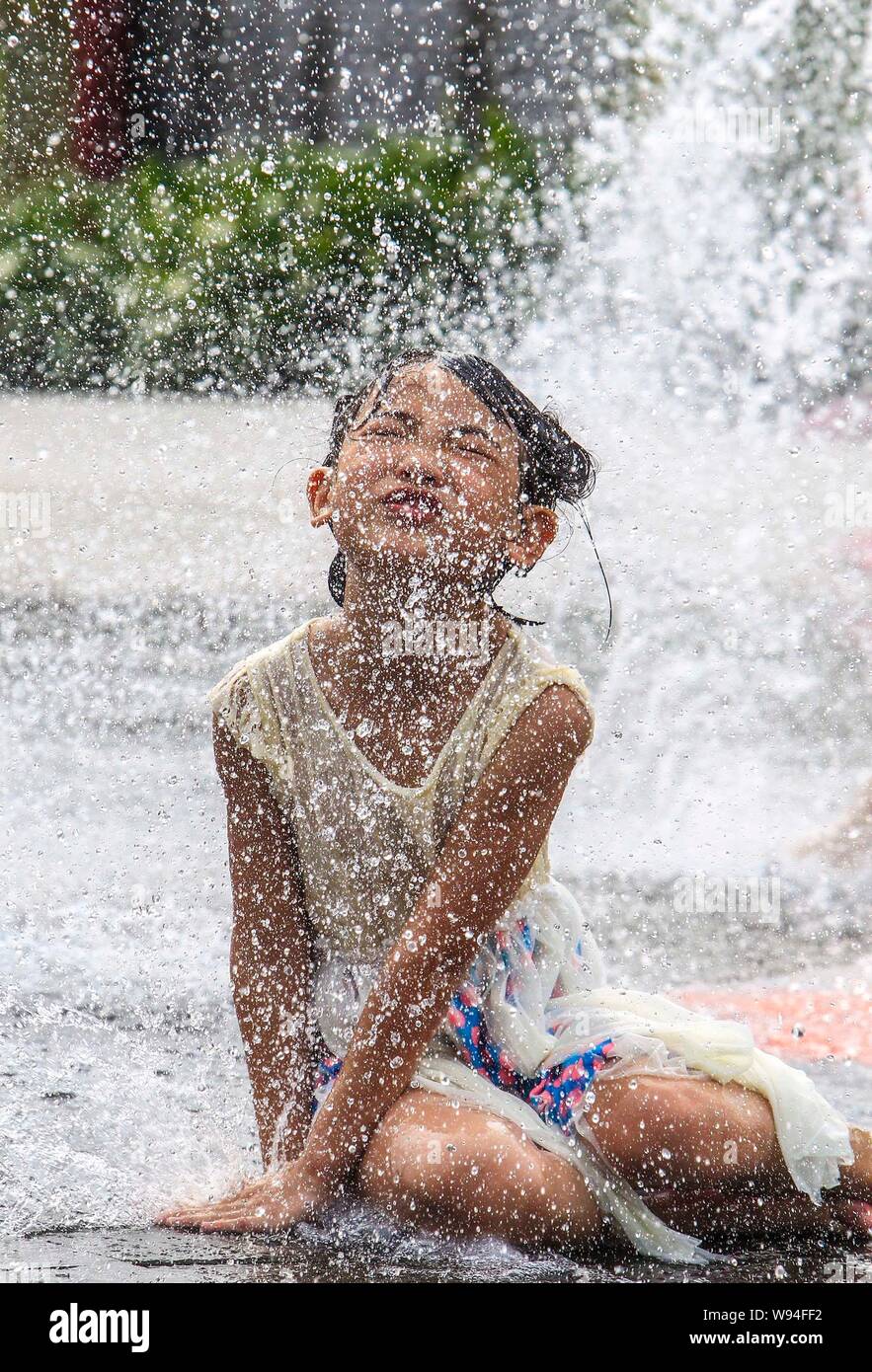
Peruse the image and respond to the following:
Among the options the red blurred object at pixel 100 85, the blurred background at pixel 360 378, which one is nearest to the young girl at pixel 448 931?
the blurred background at pixel 360 378

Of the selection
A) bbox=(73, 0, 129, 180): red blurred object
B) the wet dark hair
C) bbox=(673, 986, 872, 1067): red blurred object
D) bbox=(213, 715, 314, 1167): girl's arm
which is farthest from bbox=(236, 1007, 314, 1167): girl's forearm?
bbox=(73, 0, 129, 180): red blurred object

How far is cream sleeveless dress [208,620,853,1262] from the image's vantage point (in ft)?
5.72

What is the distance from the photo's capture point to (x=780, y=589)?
5.63 meters

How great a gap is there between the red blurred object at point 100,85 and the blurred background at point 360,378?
0.02m

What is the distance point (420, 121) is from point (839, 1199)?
7030mm

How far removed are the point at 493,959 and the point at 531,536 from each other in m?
0.57

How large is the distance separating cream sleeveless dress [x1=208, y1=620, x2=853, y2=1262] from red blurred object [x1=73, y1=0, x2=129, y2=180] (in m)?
6.15

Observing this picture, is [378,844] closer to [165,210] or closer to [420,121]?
[165,210]

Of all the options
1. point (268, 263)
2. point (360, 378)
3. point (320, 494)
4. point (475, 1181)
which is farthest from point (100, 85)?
point (475, 1181)

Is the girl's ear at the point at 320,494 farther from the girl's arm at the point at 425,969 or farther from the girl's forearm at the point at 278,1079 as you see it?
the girl's forearm at the point at 278,1079

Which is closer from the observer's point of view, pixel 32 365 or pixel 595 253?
pixel 595 253

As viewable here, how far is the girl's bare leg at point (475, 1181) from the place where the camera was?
5.44 ft

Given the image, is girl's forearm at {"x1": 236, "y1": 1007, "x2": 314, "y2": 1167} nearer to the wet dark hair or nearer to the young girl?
the young girl

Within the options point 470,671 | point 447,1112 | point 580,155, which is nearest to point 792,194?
point 580,155
